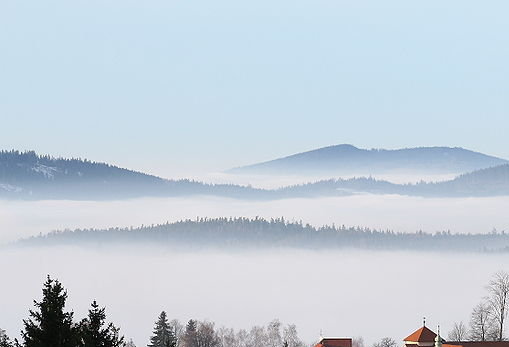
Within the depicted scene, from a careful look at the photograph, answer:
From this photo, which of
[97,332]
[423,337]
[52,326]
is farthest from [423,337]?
[52,326]

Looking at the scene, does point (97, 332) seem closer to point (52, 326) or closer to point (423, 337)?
point (52, 326)

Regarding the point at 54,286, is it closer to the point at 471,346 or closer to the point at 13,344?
the point at 13,344

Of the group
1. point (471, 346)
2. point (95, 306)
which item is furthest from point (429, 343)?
point (95, 306)

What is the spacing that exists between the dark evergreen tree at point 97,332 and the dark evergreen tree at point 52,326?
1.19 meters

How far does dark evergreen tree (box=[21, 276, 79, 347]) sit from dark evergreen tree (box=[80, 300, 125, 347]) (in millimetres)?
1186

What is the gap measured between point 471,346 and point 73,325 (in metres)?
117

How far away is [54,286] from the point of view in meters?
52.9

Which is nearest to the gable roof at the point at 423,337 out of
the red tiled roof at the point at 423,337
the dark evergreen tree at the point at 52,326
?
the red tiled roof at the point at 423,337

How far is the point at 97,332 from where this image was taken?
5556 centimetres

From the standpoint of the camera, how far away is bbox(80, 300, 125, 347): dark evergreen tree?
179 feet

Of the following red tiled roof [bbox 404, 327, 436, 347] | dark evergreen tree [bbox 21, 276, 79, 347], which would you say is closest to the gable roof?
red tiled roof [bbox 404, 327, 436, 347]

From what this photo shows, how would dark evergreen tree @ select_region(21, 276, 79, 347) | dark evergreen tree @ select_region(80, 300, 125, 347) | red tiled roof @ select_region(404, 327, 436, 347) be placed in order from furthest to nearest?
red tiled roof @ select_region(404, 327, 436, 347) < dark evergreen tree @ select_region(80, 300, 125, 347) < dark evergreen tree @ select_region(21, 276, 79, 347)

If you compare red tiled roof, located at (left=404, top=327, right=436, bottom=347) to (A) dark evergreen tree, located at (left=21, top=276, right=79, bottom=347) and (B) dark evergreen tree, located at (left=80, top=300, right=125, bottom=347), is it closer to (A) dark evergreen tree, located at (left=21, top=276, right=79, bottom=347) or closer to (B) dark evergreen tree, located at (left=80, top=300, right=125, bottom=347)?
(B) dark evergreen tree, located at (left=80, top=300, right=125, bottom=347)

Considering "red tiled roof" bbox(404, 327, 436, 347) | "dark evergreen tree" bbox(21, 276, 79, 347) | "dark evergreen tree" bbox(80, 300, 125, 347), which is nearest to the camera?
"dark evergreen tree" bbox(21, 276, 79, 347)
